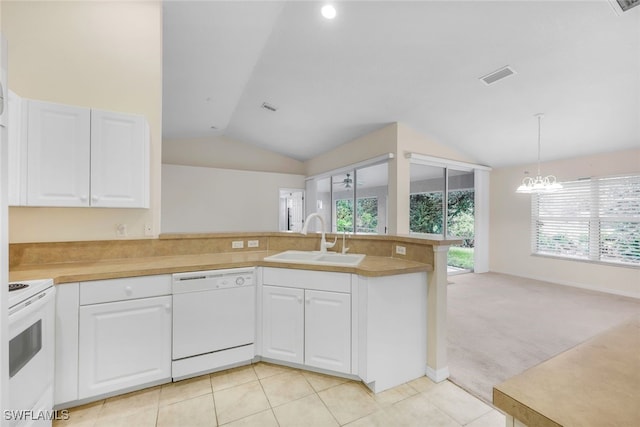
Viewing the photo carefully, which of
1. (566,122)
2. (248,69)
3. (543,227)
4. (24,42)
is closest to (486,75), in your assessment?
(566,122)

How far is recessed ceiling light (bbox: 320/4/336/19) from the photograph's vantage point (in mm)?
2434

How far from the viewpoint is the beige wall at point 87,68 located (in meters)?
2.04

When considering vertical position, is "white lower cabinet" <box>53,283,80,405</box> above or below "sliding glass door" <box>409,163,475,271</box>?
below

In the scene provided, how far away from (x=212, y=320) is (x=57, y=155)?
5.29 feet

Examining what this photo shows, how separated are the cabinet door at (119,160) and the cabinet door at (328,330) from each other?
160cm

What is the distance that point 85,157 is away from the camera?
1.97 m

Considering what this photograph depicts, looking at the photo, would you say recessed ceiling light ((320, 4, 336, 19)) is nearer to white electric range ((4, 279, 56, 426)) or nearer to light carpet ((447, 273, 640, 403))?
→ white electric range ((4, 279, 56, 426))

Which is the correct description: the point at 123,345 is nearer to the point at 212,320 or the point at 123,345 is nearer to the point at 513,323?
Result: the point at 212,320

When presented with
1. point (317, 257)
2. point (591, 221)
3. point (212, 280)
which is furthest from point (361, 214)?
point (212, 280)

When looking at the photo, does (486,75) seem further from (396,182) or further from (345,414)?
(345,414)

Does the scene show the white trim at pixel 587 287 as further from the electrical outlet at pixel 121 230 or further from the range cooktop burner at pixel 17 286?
the range cooktop burner at pixel 17 286

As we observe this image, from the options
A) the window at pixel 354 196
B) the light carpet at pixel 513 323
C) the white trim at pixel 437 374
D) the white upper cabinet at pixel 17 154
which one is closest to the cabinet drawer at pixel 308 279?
the white trim at pixel 437 374

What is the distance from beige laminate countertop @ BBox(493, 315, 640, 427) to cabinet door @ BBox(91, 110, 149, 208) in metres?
2.50

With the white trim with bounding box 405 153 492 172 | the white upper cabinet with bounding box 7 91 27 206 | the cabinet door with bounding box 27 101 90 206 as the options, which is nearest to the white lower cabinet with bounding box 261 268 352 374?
the cabinet door with bounding box 27 101 90 206
